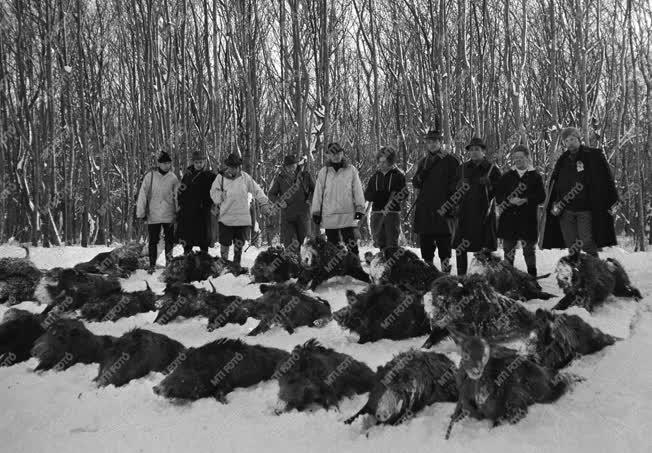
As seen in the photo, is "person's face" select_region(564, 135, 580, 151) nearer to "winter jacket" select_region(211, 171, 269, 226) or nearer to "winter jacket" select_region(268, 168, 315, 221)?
"winter jacket" select_region(268, 168, 315, 221)

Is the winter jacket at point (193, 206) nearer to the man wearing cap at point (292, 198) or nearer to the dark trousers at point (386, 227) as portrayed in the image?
the man wearing cap at point (292, 198)

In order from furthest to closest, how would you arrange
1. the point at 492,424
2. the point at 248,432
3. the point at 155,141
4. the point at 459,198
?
the point at 155,141, the point at 459,198, the point at 248,432, the point at 492,424

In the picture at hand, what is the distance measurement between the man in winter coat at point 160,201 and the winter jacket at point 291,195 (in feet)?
5.26

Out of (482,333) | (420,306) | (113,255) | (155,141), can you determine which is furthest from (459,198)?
(155,141)

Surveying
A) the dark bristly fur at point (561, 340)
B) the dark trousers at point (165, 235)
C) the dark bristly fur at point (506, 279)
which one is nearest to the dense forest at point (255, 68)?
the dark trousers at point (165, 235)

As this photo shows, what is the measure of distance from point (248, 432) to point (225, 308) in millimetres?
2351

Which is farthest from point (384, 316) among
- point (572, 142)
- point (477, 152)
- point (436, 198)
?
point (572, 142)

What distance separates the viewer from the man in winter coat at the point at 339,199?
7262 millimetres

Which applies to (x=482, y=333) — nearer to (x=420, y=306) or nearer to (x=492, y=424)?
(x=420, y=306)

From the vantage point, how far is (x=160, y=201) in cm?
837

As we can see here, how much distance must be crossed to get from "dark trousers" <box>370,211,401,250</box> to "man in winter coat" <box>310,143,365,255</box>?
27 centimetres

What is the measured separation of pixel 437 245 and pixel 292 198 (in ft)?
8.21

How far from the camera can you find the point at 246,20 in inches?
570

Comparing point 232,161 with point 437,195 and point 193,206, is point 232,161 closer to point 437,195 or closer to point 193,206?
point 193,206
